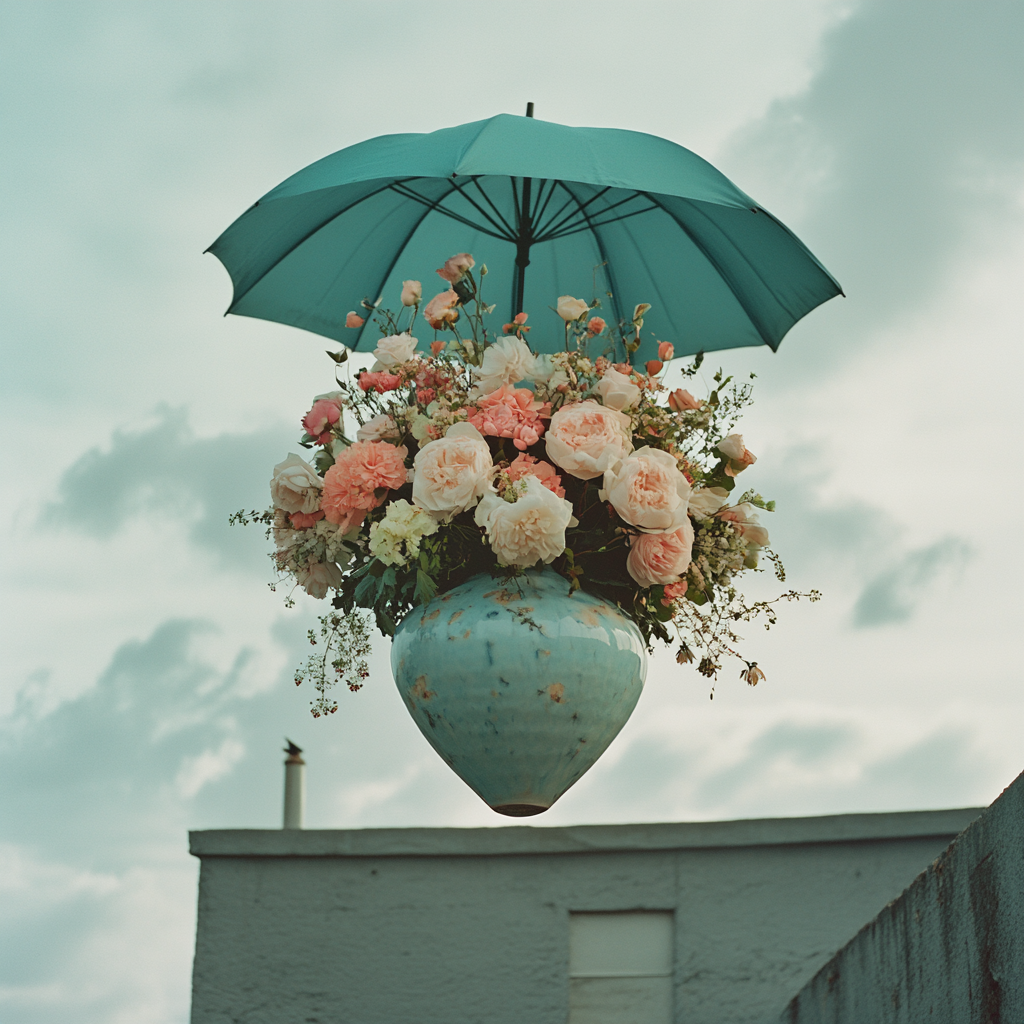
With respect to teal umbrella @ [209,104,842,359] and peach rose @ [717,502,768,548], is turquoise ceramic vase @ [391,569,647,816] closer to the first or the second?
peach rose @ [717,502,768,548]

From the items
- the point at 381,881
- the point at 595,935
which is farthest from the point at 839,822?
the point at 381,881

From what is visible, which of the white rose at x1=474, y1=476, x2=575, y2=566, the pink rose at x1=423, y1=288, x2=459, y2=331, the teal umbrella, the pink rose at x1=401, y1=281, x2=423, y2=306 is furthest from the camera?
the teal umbrella

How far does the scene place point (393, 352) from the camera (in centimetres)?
327

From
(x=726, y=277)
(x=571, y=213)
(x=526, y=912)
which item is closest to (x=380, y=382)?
(x=571, y=213)

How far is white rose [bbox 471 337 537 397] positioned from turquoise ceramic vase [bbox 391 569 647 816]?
53 cm

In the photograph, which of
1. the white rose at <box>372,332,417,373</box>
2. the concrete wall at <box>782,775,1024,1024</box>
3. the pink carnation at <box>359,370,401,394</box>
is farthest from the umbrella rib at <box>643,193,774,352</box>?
the concrete wall at <box>782,775,1024,1024</box>

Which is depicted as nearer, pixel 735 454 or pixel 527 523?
pixel 527 523

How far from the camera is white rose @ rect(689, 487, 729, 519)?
3.21m

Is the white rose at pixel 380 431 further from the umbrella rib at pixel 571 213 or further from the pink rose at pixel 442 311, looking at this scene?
the umbrella rib at pixel 571 213

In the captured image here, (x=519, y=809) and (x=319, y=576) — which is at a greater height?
(x=319, y=576)

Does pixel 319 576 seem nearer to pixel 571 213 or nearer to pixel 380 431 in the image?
pixel 380 431

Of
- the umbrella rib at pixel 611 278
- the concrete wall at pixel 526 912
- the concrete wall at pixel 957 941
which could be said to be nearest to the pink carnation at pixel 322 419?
the umbrella rib at pixel 611 278

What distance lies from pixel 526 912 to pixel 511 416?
6.22 feet

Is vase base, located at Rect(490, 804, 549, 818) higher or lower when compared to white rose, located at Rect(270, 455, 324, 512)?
lower
